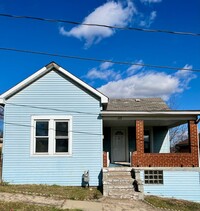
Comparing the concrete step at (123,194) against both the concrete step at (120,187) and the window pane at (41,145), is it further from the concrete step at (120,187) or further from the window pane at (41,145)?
the window pane at (41,145)

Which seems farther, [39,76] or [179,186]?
[39,76]

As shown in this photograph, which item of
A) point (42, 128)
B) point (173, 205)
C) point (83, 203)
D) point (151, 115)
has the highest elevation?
point (151, 115)

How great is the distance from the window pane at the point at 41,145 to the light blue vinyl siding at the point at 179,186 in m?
4.62

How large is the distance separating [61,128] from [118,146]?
5312 millimetres

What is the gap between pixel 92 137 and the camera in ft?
43.4

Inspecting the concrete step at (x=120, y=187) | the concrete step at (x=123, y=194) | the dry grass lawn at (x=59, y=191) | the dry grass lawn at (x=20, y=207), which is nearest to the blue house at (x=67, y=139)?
the dry grass lawn at (x=59, y=191)

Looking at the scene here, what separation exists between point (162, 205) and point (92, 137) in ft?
14.3

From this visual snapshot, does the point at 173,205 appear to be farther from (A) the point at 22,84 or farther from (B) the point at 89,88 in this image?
(A) the point at 22,84

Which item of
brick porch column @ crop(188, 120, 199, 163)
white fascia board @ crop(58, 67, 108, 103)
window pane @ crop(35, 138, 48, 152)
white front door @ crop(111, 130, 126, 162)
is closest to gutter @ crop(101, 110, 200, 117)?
brick porch column @ crop(188, 120, 199, 163)

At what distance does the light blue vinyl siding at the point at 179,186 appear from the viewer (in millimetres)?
12953

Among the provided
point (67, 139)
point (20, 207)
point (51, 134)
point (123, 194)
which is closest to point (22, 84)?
point (51, 134)

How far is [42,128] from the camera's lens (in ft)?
43.6

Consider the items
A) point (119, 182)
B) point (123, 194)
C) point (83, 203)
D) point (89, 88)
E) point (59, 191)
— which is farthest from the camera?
point (89, 88)

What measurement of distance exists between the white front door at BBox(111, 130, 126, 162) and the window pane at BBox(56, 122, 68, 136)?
4.97m
